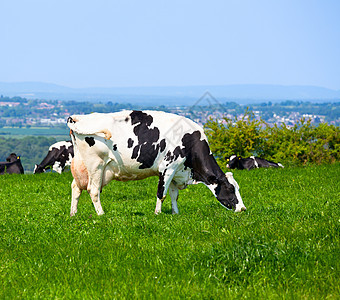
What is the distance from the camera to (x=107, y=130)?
12.0 meters

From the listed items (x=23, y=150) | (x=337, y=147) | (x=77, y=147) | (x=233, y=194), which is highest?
(x=77, y=147)

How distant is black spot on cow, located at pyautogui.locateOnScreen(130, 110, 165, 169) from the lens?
12180mm

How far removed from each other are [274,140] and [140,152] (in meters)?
22.1

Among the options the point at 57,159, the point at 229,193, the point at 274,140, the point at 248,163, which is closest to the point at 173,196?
the point at 229,193

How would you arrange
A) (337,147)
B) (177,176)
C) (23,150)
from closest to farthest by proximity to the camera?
(177,176) → (337,147) → (23,150)

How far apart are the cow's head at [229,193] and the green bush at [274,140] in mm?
19210

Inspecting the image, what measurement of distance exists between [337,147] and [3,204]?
22287mm

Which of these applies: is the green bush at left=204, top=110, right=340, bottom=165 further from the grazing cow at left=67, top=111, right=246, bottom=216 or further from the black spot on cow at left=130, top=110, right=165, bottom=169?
the black spot on cow at left=130, top=110, right=165, bottom=169

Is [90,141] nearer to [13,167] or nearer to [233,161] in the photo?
[233,161]

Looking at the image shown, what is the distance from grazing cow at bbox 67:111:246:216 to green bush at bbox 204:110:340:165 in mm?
19241

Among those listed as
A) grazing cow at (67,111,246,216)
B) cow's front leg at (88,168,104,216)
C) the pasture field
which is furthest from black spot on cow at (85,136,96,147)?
the pasture field

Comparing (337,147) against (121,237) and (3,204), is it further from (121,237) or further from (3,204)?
(121,237)

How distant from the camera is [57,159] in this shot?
3472 centimetres

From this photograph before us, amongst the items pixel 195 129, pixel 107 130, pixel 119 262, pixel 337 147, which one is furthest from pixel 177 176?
pixel 337 147
